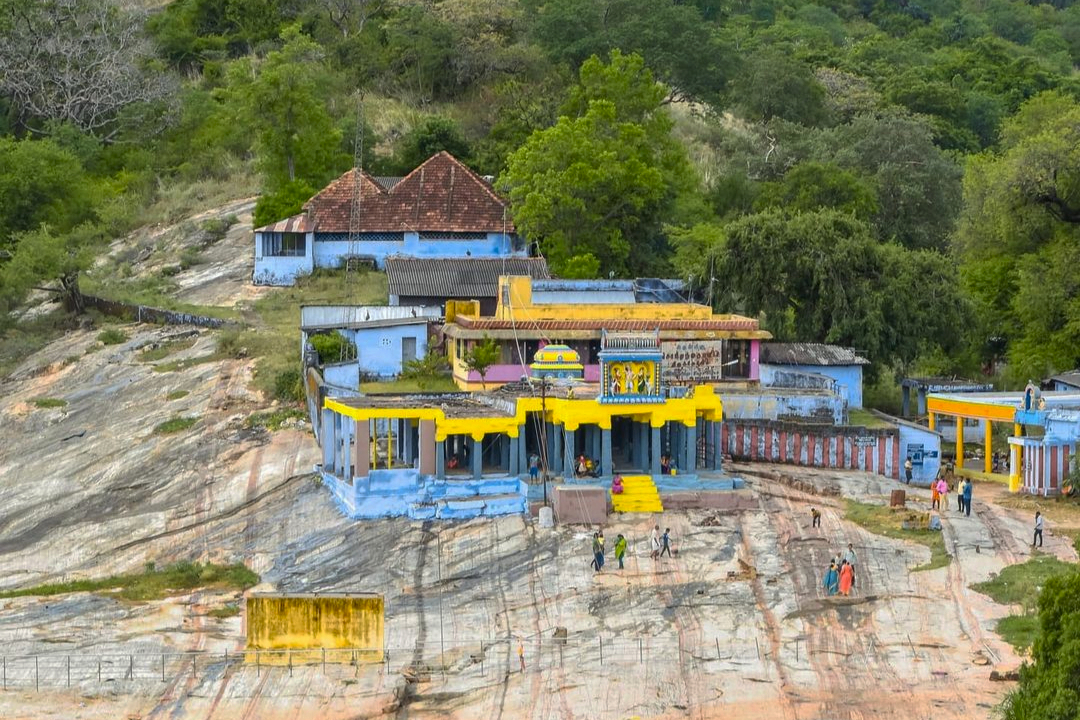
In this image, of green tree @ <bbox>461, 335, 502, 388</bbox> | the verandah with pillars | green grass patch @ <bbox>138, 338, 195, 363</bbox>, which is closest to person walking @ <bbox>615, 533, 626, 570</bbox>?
the verandah with pillars

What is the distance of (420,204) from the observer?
6131 centimetres

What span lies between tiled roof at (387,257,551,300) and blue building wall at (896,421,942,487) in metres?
13.6

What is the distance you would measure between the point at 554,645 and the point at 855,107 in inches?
2154

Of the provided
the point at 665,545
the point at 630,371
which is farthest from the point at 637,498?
the point at 665,545

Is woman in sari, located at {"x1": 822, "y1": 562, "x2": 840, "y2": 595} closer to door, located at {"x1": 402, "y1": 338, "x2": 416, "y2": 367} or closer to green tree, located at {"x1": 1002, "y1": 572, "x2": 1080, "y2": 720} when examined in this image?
green tree, located at {"x1": 1002, "y1": 572, "x2": 1080, "y2": 720}

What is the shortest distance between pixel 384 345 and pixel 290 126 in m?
16.1

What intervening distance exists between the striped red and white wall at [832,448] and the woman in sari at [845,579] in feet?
37.9

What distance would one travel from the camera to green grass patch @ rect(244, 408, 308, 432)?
45625 millimetres

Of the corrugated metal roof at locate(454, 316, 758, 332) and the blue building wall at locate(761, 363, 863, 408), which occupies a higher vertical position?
the corrugated metal roof at locate(454, 316, 758, 332)

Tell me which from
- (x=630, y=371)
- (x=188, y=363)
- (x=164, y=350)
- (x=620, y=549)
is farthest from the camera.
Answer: (x=164, y=350)

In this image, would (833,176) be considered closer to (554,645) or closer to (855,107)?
(855,107)

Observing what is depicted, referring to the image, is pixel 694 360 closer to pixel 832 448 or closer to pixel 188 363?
pixel 832 448

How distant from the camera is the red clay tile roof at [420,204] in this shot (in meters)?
60.3

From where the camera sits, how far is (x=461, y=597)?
34312 millimetres
